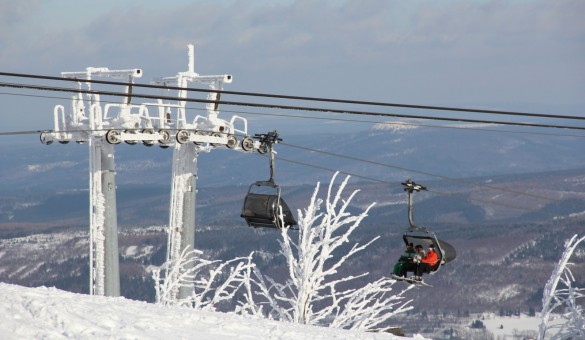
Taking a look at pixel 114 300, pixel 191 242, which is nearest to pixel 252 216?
pixel 191 242

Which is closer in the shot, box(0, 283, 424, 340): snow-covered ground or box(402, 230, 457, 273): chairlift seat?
box(0, 283, 424, 340): snow-covered ground

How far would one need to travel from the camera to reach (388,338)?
15.9 m

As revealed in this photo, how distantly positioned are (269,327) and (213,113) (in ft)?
47.1

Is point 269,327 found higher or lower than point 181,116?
lower

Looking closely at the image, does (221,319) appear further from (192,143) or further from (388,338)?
(192,143)

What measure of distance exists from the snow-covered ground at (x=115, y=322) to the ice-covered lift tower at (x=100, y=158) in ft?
41.9

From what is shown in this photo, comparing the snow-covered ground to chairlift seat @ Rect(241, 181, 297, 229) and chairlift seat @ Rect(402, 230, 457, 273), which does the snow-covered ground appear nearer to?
chairlift seat @ Rect(402, 230, 457, 273)

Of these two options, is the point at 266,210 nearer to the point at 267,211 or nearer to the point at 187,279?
the point at 267,211

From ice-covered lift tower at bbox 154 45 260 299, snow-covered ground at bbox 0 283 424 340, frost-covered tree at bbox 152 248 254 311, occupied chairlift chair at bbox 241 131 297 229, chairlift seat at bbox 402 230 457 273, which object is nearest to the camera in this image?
snow-covered ground at bbox 0 283 424 340

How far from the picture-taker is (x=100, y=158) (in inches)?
1172


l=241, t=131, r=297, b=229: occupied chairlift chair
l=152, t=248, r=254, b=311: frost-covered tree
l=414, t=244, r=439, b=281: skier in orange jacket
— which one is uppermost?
l=241, t=131, r=297, b=229: occupied chairlift chair

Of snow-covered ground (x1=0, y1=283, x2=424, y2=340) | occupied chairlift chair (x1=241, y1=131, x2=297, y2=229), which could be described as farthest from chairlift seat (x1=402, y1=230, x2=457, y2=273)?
snow-covered ground (x1=0, y1=283, x2=424, y2=340)

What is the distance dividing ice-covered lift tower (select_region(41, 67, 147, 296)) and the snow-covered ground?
12775 millimetres

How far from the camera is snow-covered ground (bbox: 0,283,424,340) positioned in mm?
14242
